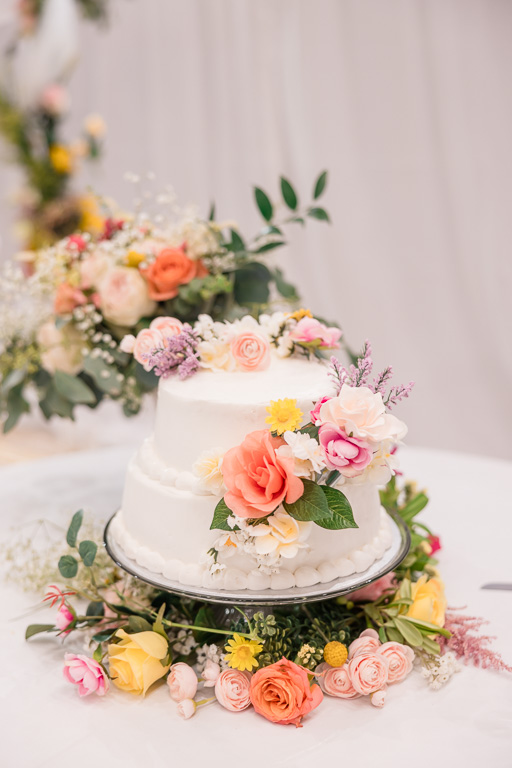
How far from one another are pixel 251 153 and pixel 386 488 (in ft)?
9.91

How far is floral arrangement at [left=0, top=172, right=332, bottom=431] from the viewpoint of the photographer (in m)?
2.21

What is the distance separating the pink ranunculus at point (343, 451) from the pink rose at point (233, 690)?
0.48 m

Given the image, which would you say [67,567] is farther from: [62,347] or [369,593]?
[62,347]

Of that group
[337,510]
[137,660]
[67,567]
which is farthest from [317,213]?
[137,660]

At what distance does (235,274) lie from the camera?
240 centimetres

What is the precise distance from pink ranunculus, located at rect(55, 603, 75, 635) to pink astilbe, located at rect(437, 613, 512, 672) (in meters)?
0.81

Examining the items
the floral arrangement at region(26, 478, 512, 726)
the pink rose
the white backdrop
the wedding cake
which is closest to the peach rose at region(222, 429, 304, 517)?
the wedding cake

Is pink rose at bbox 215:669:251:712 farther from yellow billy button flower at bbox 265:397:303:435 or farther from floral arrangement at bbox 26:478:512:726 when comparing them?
yellow billy button flower at bbox 265:397:303:435

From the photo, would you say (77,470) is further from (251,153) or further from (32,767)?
(251,153)

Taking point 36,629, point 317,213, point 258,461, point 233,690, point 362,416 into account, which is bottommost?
point 36,629

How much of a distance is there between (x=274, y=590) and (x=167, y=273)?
1076 mm

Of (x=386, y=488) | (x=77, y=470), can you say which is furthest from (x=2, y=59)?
(x=386, y=488)

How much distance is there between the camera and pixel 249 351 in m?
1.70

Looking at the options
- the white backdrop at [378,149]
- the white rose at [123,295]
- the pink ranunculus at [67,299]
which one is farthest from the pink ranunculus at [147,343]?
the white backdrop at [378,149]
